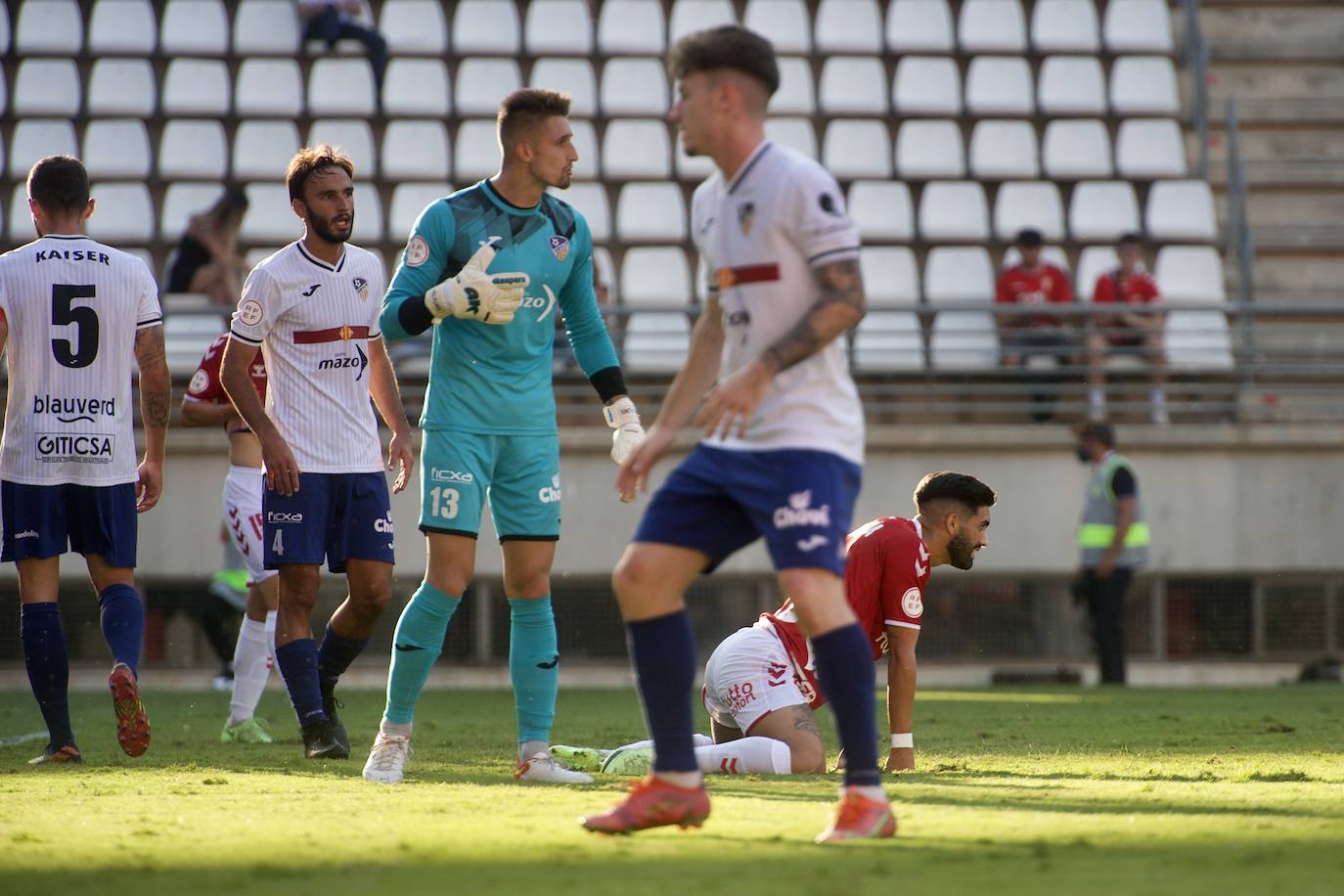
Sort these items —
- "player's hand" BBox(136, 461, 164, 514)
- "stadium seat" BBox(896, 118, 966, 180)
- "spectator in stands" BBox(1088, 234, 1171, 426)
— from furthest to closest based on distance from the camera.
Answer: "stadium seat" BBox(896, 118, 966, 180) → "spectator in stands" BBox(1088, 234, 1171, 426) → "player's hand" BBox(136, 461, 164, 514)

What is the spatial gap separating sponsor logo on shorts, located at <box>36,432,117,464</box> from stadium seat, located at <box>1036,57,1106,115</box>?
11972 millimetres

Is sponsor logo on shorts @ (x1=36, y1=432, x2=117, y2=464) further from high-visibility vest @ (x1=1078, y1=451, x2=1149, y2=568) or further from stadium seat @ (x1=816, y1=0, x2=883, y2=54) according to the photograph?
stadium seat @ (x1=816, y1=0, x2=883, y2=54)

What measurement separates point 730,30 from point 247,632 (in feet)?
15.3

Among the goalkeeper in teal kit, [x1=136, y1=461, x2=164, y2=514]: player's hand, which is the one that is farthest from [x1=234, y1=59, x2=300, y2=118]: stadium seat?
the goalkeeper in teal kit

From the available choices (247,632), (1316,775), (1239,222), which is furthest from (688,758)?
(1239,222)

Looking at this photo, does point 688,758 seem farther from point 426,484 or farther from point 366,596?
point 366,596

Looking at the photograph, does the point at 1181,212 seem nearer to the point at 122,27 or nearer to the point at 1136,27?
the point at 1136,27

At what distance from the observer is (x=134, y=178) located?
15781 millimetres

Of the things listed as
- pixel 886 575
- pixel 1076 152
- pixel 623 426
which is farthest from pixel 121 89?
pixel 886 575

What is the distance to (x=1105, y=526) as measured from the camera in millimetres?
12484

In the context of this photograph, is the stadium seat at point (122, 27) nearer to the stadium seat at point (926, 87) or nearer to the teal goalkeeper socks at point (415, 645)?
the stadium seat at point (926, 87)

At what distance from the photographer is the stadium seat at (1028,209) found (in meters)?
15.6

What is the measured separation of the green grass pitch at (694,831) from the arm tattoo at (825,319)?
1.05 m

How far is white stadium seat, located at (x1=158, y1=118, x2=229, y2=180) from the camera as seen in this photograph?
15.9 metres
